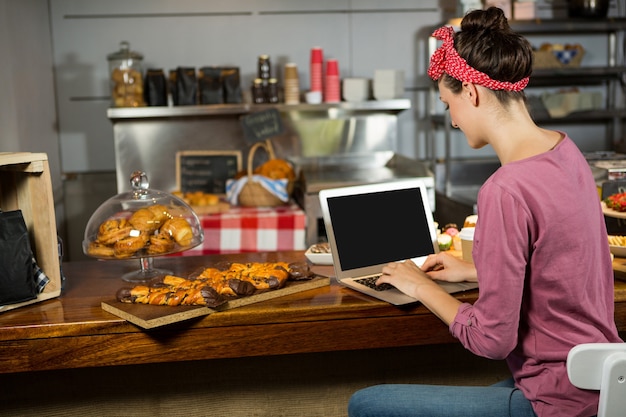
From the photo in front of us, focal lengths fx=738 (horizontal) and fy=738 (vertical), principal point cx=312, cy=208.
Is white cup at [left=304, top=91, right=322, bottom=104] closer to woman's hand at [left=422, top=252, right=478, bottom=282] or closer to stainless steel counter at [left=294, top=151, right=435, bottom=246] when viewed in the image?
stainless steel counter at [left=294, top=151, right=435, bottom=246]

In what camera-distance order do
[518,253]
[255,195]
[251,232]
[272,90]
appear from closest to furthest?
1. [518,253]
2. [251,232]
3. [255,195]
4. [272,90]

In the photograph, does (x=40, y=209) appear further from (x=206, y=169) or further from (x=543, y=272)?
(x=206, y=169)

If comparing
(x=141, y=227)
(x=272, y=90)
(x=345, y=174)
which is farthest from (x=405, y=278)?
(x=272, y=90)

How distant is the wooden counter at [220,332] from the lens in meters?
1.78

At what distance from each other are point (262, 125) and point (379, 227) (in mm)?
2487

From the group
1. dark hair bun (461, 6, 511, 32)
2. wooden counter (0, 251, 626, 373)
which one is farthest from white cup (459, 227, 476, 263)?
dark hair bun (461, 6, 511, 32)

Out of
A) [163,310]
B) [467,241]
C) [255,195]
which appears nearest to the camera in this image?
[163,310]

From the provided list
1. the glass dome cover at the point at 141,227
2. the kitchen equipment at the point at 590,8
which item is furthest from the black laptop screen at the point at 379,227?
the kitchen equipment at the point at 590,8

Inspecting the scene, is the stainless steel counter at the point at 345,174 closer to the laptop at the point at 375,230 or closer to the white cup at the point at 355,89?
the white cup at the point at 355,89

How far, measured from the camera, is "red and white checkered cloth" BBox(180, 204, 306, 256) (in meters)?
3.90

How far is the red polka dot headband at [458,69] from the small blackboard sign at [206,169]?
3.20m

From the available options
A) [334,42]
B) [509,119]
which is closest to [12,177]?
[509,119]

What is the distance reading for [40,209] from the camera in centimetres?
204

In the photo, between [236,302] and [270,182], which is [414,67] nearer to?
[270,182]
